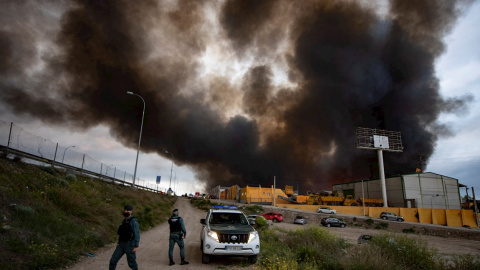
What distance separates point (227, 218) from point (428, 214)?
169 ft

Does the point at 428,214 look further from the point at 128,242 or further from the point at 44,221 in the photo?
the point at 44,221

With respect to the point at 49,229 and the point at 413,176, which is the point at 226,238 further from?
the point at 413,176

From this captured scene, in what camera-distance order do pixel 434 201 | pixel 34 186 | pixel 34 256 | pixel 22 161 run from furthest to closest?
pixel 434 201 < pixel 22 161 < pixel 34 186 < pixel 34 256

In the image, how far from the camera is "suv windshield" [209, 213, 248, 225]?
10.4m

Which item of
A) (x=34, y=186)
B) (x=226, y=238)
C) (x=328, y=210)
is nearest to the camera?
(x=226, y=238)

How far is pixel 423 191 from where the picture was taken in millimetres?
62062

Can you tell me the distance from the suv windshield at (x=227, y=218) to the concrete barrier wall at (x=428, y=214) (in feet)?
158

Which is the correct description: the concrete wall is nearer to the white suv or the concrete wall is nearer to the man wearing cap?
the white suv

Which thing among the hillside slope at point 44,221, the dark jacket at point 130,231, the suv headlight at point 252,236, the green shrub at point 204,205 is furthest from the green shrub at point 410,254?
the green shrub at point 204,205

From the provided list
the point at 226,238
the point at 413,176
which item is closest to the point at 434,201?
the point at 413,176

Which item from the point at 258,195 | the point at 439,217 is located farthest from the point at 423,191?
the point at 258,195

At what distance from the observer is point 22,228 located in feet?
26.7

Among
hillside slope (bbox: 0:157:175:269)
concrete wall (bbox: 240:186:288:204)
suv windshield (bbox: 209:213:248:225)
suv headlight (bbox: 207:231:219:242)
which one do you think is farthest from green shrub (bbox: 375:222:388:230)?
suv headlight (bbox: 207:231:219:242)

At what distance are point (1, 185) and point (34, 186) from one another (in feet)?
6.10
